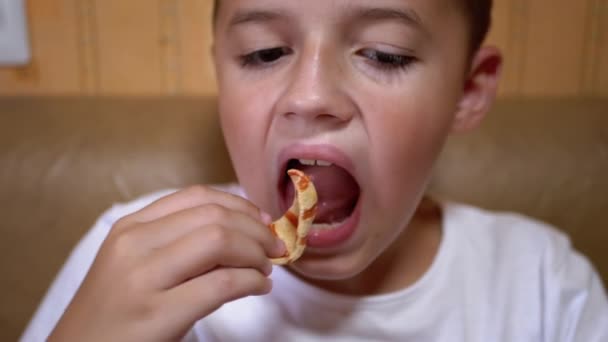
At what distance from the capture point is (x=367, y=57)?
607mm

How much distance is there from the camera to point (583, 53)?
1135 millimetres

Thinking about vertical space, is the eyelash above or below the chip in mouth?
above

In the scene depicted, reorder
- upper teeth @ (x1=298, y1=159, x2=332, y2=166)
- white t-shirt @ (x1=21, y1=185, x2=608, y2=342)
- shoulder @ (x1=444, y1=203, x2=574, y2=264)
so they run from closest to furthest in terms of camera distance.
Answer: upper teeth @ (x1=298, y1=159, x2=332, y2=166)
white t-shirt @ (x1=21, y1=185, x2=608, y2=342)
shoulder @ (x1=444, y1=203, x2=574, y2=264)

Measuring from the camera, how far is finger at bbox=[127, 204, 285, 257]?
51 cm

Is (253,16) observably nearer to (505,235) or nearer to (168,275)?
(168,275)

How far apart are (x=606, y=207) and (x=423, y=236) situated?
0.44 m

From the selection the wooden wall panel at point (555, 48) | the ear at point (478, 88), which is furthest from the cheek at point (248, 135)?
the wooden wall panel at point (555, 48)

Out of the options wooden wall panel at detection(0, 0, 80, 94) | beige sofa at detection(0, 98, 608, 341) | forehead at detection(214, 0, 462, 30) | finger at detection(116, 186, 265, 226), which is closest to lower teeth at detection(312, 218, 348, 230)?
finger at detection(116, 186, 265, 226)

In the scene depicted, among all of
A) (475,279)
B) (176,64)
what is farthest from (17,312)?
(475,279)

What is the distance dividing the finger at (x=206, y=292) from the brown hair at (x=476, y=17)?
0.36 m

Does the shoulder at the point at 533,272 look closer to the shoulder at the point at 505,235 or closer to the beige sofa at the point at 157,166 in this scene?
the shoulder at the point at 505,235

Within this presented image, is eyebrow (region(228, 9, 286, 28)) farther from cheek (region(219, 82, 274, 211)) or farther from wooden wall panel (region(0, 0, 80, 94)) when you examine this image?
wooden wall panel (region(0, 0, 80, 94))

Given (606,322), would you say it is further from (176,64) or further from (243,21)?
(176,64)

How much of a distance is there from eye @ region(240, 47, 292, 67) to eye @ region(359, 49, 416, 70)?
89mm
